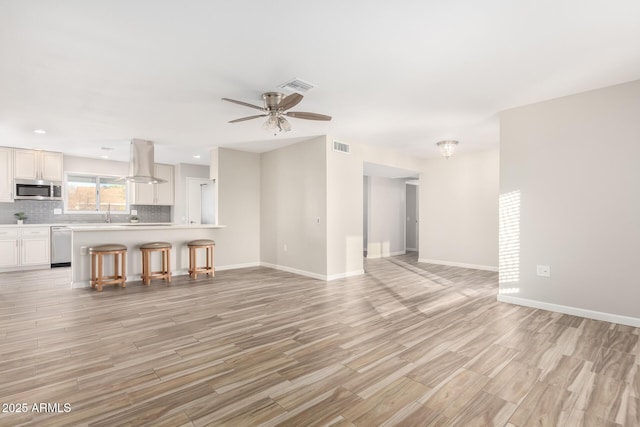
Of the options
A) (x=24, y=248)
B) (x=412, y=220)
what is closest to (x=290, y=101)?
(x=24, y=248)

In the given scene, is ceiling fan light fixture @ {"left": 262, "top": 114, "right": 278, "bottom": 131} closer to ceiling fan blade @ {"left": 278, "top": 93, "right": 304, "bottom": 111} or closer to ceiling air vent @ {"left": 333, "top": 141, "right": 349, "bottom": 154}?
ceiling fan blade @ {"left": 278, "top": 93, "right": 304, "bottom": 111}

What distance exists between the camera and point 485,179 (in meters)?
6.75

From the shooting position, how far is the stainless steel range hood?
593 centimetres

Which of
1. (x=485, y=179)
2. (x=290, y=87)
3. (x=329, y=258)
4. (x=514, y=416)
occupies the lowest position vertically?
(x=514, y=416)

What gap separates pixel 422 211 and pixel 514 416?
252 inches

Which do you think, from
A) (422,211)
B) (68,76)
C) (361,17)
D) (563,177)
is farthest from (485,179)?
(68,76)

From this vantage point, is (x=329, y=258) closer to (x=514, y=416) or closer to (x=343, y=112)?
(x=343, y=112)

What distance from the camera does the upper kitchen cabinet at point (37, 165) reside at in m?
6.56

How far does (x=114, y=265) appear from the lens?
5.36m

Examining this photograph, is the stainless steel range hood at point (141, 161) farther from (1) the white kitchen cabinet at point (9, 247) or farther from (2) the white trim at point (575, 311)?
(2) the white trim at point (575, 311)

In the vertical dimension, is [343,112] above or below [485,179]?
above

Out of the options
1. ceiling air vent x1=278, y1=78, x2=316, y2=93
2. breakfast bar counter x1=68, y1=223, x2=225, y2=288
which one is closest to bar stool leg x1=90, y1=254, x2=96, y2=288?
breakfast bar counter x1=68, y1=223, x2=225, y2=288

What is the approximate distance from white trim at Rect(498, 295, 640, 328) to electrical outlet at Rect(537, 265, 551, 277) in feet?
1.13

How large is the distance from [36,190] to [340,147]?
6.63 metres
